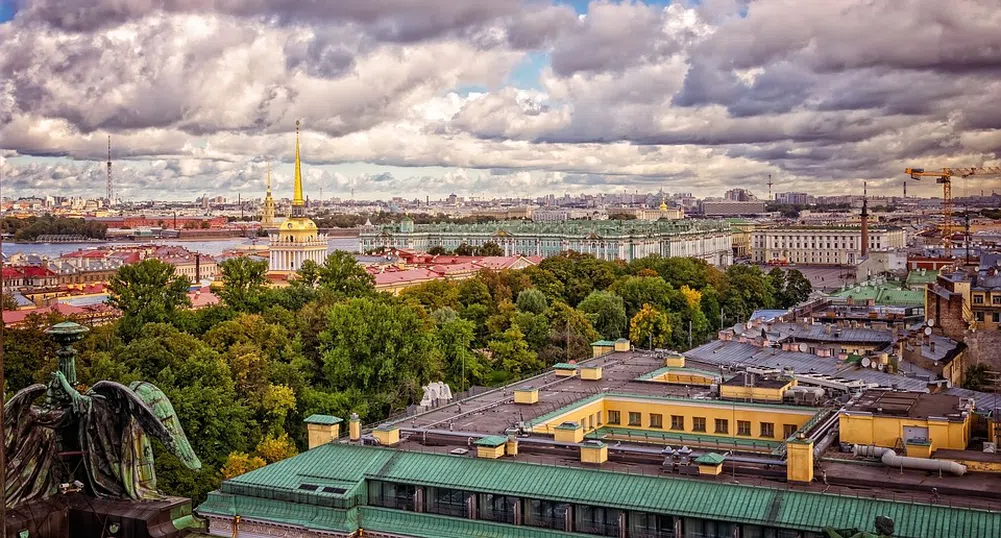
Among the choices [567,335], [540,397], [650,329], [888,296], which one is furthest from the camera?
[650,329]

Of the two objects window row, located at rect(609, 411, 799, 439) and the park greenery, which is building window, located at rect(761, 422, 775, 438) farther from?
the park greenery

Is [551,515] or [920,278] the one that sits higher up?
[920,278]

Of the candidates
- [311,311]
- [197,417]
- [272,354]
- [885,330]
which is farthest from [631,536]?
[885,330]

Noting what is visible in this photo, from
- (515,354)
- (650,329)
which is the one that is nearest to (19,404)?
(515,354)

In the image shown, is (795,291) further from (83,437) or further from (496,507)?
(83,437)

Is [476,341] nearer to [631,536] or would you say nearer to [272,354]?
[272,354]

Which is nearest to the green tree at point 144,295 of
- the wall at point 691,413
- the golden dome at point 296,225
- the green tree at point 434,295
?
the green tree at point 434,295
